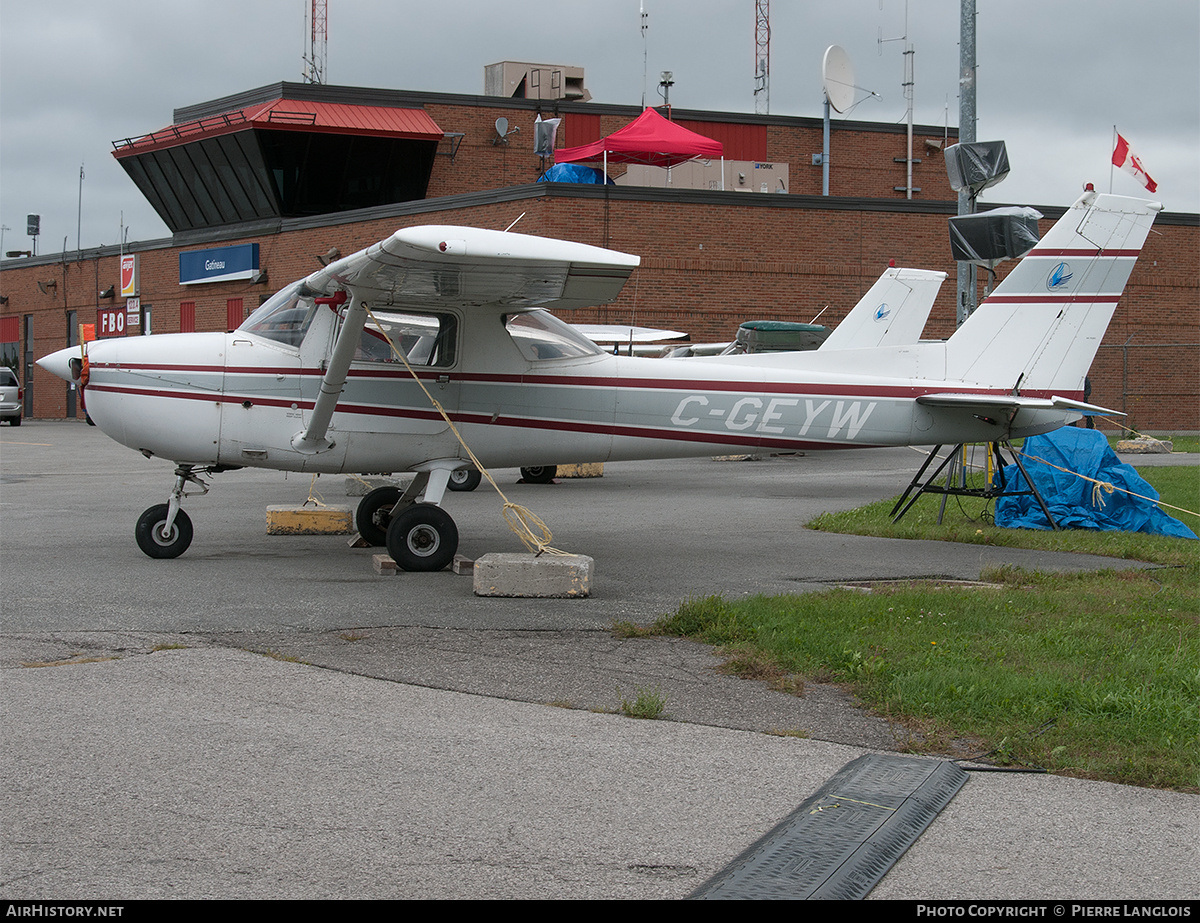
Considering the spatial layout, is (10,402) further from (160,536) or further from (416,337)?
(416,337)

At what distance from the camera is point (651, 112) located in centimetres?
2969

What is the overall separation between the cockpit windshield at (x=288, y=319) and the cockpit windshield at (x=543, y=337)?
1595 millimetres

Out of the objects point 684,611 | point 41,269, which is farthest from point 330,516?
point 41,269

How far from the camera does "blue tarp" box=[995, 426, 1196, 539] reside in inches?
443

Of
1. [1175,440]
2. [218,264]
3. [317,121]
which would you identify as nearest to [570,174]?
[317,121]

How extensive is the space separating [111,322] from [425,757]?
1622 inches

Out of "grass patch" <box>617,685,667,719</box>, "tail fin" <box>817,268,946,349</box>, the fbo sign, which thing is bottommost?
"grass patch" <box>617,685,667,719</box>

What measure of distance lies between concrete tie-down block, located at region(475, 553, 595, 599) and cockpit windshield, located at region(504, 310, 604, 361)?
2.32 meters

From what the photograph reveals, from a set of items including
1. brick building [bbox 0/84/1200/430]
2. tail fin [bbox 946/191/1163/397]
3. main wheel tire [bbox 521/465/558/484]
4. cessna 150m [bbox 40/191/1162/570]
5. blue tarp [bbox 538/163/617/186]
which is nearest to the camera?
cessna 150m [bbox 40/191/1162/570]

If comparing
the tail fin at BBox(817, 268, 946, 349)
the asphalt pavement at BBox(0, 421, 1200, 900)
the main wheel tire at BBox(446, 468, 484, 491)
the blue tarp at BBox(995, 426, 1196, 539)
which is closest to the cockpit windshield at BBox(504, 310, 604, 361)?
the asphalt pavement at BBox(0, 421, 1200, 900)

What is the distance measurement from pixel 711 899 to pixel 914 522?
9.32 m

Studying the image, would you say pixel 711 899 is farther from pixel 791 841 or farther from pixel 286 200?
pixel 286 200

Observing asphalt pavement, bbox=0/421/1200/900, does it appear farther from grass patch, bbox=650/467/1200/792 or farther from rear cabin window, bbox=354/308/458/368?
rear cabin window, bbox=354/308/458/368

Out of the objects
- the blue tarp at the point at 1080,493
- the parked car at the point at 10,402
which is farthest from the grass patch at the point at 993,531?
→ the parked car at the point at 10,402
